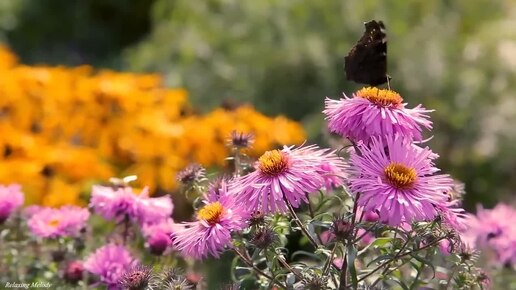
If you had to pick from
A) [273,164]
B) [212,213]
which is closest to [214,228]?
[212,213]

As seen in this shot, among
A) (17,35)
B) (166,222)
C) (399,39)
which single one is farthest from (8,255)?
(17,35)

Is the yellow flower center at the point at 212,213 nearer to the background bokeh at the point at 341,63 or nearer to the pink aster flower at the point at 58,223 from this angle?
the pink aster flower at the point at 58,223

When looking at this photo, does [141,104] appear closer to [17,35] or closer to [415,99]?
[415,99]

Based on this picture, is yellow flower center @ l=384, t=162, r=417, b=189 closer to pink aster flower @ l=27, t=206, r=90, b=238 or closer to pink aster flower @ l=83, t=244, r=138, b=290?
pink aster flower @ l=83, t=244, r=138, b=290

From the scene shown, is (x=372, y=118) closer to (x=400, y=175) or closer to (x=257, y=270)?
(x=400, y=175)

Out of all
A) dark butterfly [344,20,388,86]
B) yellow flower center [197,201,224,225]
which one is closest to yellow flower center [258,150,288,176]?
yellow flower center [197,201,224,225]

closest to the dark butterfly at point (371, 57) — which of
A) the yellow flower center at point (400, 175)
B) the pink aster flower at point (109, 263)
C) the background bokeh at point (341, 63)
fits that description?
the yellow flower center at point (400, 175)
